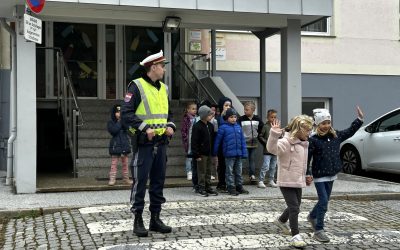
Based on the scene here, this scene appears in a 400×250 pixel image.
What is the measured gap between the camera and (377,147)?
11.5 m

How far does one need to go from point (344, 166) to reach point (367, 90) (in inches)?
160

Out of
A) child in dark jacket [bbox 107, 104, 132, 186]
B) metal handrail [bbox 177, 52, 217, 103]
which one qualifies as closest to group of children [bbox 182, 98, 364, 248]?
child in dark jacket [bbox 107, 104, 132, 186]

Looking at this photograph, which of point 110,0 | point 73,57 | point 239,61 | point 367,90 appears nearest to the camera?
point 110,0

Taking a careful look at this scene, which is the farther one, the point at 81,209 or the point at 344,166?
the point at 344,166

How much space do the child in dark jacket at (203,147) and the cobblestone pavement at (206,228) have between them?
28.8 inches

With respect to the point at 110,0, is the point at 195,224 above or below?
below

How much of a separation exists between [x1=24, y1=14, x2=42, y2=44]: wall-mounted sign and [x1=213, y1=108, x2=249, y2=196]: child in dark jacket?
128 inches

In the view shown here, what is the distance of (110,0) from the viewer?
881 centimetres

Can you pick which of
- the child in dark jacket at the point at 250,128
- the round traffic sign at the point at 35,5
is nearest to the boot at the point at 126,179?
the child in dark jacket at the point at 250,128

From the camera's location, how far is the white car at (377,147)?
11070mm

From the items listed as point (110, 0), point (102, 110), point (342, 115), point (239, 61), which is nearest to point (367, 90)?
point (342, 115)

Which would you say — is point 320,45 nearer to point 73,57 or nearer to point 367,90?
point 367,90

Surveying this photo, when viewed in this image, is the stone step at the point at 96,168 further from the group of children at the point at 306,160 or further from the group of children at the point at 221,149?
the group of children at the point at 306,160

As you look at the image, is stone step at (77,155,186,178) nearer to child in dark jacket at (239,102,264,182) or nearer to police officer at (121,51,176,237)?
child in dark jacket at (239,102,264,182)
